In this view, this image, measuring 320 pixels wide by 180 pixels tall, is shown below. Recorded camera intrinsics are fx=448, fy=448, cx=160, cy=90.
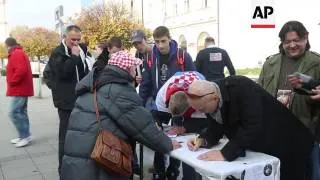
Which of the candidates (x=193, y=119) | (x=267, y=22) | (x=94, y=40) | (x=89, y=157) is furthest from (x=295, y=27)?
(x=94, y=40)

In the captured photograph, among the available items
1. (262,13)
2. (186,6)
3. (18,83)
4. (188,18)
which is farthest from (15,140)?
(186,6)

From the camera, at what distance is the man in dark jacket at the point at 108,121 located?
3.04m

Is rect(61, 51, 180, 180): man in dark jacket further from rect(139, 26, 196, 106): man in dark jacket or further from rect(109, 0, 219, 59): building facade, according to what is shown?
rect(109, 0, 219, 59): building facade

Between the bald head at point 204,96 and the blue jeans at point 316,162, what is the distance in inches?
38.8

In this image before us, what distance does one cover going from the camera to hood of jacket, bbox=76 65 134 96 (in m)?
3.13

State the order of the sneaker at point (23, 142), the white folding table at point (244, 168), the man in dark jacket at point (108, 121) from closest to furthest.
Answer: the white folding table at point (244, 168) < the man in dark jacket at point (108, 121) < the sneaker at point (23, 142)

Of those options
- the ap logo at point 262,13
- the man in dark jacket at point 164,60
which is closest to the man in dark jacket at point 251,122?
the man in dark jacket at point 164,60

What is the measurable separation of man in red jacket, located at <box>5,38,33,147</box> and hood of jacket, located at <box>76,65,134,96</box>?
4.32 meters

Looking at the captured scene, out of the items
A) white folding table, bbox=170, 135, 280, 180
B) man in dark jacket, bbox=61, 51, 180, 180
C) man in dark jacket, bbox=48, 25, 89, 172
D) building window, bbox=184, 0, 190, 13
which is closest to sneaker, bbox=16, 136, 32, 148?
man in dark jacket, bbox=48, 25, 89, 172

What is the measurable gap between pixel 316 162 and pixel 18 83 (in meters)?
5.24

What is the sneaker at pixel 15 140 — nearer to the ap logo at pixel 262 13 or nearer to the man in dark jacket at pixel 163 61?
the man in dark jacket at pixel 163 61

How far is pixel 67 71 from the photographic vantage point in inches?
191

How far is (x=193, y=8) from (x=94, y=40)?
1589 cm

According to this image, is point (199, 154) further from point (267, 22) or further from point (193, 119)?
point (267, 22)
